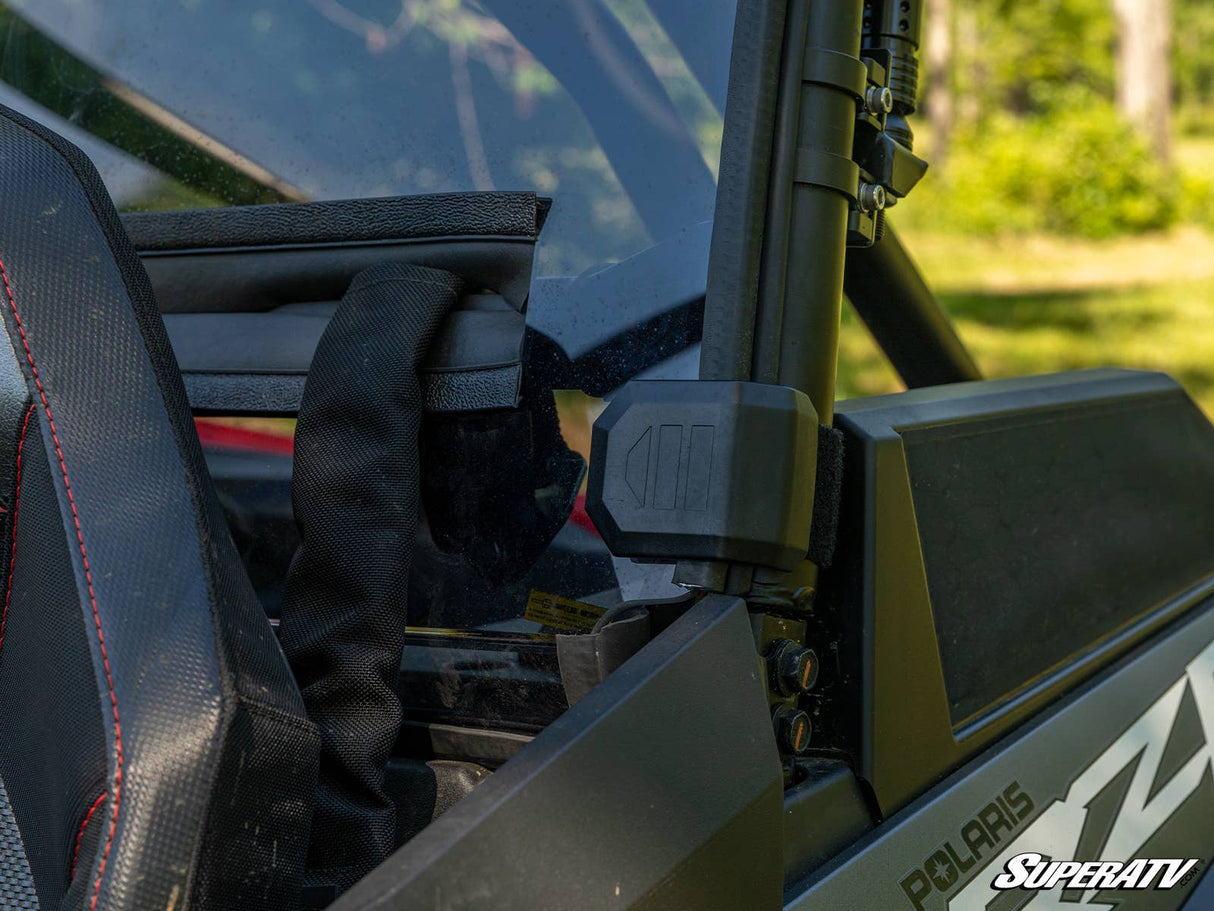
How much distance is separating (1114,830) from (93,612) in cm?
101

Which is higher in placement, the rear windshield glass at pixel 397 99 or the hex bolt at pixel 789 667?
the rear windshield glass at pixel 397 99

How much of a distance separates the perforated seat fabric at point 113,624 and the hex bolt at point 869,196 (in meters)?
0.60

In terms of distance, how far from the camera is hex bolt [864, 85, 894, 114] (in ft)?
3.76

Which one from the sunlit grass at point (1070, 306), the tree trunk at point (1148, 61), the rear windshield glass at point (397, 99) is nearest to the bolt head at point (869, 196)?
the rear windshield glass at point (397, 99)

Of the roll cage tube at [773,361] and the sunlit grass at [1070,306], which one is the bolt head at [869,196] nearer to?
the roll cage tube at [773,361]

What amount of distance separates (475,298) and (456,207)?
0.29 ft

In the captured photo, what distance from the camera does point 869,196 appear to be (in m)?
1.15

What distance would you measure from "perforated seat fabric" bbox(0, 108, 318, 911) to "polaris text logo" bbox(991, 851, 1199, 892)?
0.68 meters

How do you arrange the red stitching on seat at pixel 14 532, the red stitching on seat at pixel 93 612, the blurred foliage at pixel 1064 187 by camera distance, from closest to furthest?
the red stitching on seat at pixel 93 612 → the red stitching on seat at pixel 14 532 → the blurred foliage at pixel 1064 187

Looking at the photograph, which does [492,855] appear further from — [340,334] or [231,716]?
[340,334]

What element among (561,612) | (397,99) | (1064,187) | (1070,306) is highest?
(1064,187)

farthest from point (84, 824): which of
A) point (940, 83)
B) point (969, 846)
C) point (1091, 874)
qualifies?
point (940, 83)

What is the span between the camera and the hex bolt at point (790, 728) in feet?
3.42

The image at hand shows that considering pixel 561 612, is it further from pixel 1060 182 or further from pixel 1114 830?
pixel 1060 182
